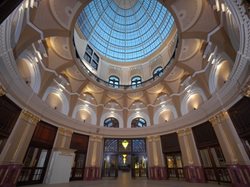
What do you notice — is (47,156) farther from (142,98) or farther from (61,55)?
(142,98)

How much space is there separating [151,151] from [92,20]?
54.2 ft

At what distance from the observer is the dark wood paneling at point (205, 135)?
900cm

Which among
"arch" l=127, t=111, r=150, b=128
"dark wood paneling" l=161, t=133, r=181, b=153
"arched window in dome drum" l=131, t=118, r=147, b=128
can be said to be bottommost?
"dark wood paneling" l=161, t=133, r=181, b=153

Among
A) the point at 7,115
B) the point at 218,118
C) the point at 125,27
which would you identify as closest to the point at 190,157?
the point at 218,118

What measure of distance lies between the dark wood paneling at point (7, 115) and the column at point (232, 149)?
11.8m

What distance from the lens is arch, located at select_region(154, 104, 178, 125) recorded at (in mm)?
12962

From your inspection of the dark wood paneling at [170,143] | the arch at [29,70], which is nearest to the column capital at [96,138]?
the dark wood paneling at [170,143]

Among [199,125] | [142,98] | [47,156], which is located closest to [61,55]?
[47,156]

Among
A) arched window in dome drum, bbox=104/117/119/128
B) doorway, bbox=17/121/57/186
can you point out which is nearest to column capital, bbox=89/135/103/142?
arched window in dome drum, bbox=104/117/119/128

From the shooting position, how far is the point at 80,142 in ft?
39.6

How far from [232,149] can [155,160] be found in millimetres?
6435

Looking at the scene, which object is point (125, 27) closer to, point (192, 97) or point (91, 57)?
point (91, 57)

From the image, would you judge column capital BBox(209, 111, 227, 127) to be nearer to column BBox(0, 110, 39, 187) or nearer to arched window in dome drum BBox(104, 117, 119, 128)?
arched window in dome drum BBox(104, 117, 119, 128)

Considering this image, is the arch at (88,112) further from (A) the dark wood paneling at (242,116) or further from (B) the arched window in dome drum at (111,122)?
(A) the dark wood paneling at (242,116)
